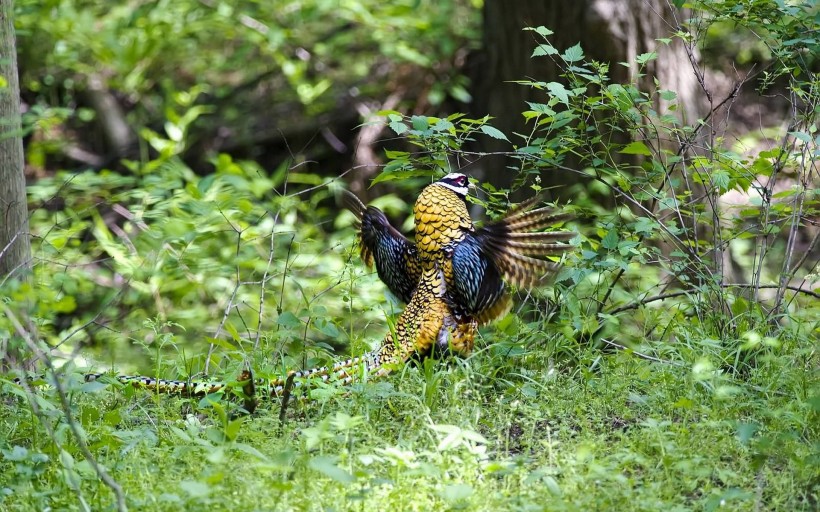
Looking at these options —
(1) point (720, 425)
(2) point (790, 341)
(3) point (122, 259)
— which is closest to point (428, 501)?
(1) point (720, 425)

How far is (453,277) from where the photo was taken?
374cm

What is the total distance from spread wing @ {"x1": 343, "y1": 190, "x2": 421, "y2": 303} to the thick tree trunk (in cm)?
150

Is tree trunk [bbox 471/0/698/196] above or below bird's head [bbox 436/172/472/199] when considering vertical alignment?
above

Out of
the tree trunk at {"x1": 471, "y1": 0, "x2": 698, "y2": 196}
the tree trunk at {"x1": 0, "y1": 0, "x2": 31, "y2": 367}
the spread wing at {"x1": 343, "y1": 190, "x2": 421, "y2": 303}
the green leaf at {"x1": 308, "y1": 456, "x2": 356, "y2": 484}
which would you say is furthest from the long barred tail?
the tree trunk at {"x1": 471, "y1": 0, "x2": 698, "y2": 196}

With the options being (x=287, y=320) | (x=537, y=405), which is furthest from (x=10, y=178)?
(x=537, y=405)

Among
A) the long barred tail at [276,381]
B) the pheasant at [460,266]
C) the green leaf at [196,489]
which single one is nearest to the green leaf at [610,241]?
the pheasant at [460,266]

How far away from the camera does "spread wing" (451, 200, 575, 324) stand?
3658mm

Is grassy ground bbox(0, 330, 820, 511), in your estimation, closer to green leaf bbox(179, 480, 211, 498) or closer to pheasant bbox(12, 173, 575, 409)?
green leaf bbox(179, 480, 211, 498)

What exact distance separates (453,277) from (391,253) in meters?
0.41

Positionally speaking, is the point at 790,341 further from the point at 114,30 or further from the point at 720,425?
the point at 114,30

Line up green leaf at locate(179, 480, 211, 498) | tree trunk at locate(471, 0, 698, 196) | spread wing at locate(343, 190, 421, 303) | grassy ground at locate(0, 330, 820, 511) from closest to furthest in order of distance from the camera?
green leaf at locate(179, 480, 211, 498) → grassy ground at locate(0, 330, 820, 511) → spread wing at locate(343, 190, 421, 303) → tree trunk at locate(471, 0, 698, 196)

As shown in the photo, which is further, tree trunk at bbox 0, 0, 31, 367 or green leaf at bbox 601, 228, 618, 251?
tree trunk at bbox 0, 0, 31, 367

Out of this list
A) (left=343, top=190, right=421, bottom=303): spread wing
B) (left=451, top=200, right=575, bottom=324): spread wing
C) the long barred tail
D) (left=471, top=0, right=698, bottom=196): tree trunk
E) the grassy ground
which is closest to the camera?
the grassy ground

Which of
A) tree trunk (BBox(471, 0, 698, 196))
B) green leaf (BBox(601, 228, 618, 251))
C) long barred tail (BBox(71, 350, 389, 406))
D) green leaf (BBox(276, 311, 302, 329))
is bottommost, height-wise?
long barred tail (BBox(71, 350, 389, 406))
